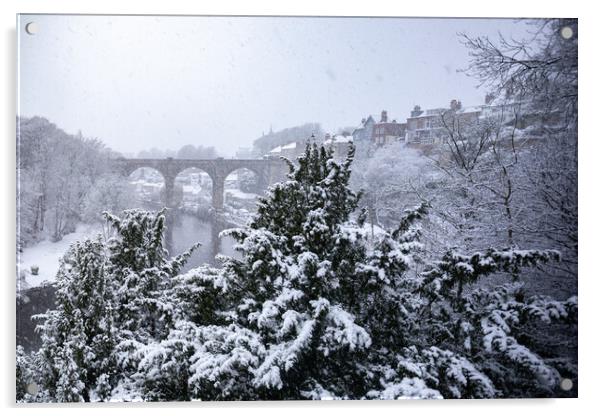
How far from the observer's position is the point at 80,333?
3746mm

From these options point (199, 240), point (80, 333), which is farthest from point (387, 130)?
point (80, 333)

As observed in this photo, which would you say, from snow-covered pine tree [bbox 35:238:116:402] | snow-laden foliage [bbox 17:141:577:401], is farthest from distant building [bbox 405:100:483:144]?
snow-covered pine tree [bbox 35:238:116:402]

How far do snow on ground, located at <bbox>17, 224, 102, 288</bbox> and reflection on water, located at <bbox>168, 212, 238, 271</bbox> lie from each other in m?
0.78

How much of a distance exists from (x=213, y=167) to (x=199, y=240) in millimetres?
634

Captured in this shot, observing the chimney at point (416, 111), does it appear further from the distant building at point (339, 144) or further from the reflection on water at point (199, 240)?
the reflection on water at point (199, 240)

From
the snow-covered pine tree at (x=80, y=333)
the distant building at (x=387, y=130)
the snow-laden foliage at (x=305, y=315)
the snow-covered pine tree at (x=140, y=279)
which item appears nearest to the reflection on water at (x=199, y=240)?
the snow-covered pine tree at (x=140, y=279)

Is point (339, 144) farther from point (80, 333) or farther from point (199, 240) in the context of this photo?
point (80, 333)

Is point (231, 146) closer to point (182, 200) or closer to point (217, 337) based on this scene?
point (182, 200)

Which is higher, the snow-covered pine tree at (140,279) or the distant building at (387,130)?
the distant building at (387,130)

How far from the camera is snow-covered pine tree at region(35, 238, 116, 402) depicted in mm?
3699

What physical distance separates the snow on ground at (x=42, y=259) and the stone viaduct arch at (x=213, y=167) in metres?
0.75

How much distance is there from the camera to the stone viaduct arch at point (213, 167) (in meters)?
4.00

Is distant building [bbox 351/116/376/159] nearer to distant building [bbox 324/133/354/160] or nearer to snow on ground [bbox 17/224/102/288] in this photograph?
distant building [bbox 324/133/354/160]

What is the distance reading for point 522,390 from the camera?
3840 millimetres
